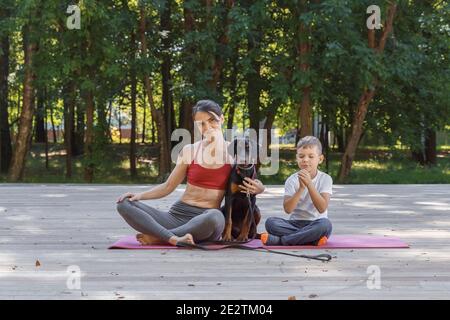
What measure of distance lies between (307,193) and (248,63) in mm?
9402

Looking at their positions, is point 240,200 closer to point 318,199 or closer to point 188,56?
point 318,199

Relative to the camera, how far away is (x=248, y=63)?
14.6 meters

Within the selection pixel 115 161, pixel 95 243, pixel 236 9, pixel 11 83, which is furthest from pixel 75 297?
pixel 115 161

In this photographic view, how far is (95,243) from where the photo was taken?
546 centimetres

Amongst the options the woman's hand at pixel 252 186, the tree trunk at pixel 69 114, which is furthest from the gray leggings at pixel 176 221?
the tree trunk at pixel 69 114

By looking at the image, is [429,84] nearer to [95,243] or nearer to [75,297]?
[95,243]

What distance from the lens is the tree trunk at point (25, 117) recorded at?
15.8 m

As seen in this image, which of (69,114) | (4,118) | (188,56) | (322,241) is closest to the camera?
(322,241)

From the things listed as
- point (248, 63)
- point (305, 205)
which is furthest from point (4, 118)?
point (305, 205)

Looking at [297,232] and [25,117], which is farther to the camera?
[25,117]

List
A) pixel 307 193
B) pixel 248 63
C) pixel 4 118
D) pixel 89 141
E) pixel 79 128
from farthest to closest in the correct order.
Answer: pixel 79 128
pixel 4 118
pixel 89 141
pixel 248 63
pixel 307 193

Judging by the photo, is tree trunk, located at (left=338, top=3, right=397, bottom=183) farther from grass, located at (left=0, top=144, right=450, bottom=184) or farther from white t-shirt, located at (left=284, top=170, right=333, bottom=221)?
white t-shirt, located at (left=284, top=170, right=333, bottom=221)

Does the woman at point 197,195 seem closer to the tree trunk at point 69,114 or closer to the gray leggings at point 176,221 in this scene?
the gray leggings at point 176,221
